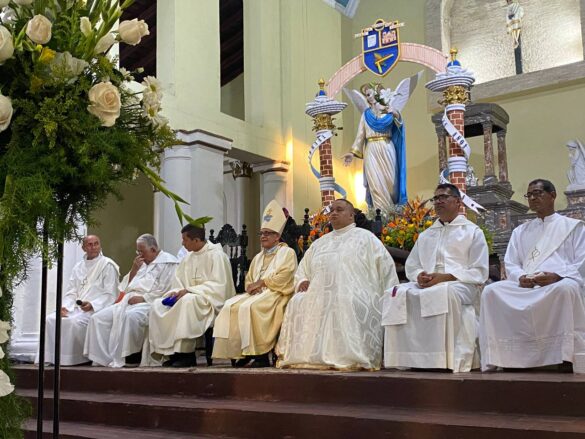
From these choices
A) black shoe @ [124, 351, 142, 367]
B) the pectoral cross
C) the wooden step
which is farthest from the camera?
black shoe @ [124, 351, 142, 367]

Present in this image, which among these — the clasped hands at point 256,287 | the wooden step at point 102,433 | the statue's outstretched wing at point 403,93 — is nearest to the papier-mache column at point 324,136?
the statue's outstretched wing at point 403,93

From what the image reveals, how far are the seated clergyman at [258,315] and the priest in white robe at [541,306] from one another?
191 cm

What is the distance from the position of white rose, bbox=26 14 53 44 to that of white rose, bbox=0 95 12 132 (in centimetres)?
19

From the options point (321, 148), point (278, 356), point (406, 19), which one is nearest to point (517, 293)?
point (278, 356)

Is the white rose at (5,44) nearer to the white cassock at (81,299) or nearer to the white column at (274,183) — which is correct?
the white cassock at (81,299)

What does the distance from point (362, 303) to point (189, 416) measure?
1.64 meters

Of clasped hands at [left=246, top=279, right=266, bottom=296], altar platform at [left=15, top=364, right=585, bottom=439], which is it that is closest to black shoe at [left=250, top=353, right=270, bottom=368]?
clasped hands at [left=246, top=279, right=266, bottom=296]

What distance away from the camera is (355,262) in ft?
20.1

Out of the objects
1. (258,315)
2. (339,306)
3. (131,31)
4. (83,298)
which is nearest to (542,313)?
(339,306)

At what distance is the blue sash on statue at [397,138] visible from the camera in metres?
9.73

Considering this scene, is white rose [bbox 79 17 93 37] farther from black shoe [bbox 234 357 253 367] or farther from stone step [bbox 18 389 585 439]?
black shoe [bbox 234 357 253 367]

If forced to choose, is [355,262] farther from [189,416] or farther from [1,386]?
[1,386]

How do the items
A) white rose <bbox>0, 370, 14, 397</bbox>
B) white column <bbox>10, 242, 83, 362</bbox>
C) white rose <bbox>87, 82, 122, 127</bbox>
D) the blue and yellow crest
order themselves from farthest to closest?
the blue and yellow crest
white column <bbox>10, 242, 83, 362</bbox>
white rose <bbox>87, 82, 122, 127</bbox>
white rose <bbox>0, 370, 14, 397</bbox>

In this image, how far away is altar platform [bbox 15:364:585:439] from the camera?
4191 millimetres
